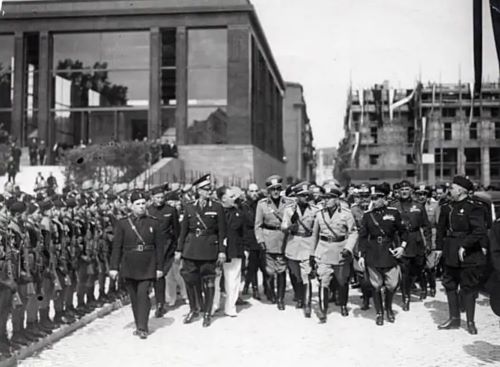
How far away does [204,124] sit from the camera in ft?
119

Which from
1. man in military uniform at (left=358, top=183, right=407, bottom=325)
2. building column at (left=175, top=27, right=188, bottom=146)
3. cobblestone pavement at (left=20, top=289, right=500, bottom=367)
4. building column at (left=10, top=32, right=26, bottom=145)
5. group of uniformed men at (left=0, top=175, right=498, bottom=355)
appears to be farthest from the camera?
building column at (left=10, top=32, right=26, bottom=145)

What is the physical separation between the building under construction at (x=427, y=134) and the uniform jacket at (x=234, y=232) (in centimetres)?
4033

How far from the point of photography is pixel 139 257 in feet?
27.0

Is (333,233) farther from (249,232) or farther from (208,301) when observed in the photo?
(249,232)

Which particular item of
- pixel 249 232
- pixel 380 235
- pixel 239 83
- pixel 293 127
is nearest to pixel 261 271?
pixel 249 232

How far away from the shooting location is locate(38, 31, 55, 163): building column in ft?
121

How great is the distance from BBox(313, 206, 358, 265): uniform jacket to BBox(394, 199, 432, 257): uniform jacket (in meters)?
1.73

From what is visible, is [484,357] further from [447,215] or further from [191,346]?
[191,346]

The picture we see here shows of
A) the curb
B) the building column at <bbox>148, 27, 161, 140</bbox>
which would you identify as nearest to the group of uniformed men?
the curb

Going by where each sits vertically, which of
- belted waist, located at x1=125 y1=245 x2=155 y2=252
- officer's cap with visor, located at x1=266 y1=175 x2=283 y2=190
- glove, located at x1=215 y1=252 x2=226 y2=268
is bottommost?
glove, located at x1=215 y1=252 x2=226 y2=268

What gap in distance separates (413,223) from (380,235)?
6.95ft

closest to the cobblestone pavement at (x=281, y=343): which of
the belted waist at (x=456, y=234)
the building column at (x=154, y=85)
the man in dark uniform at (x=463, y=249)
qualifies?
the man in dark uniform at (x=463, y=249)

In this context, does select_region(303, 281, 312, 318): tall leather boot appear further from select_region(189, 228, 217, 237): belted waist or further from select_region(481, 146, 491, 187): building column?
select_region(481, 146, 491, 187): building column

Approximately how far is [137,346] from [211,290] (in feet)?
6.43
